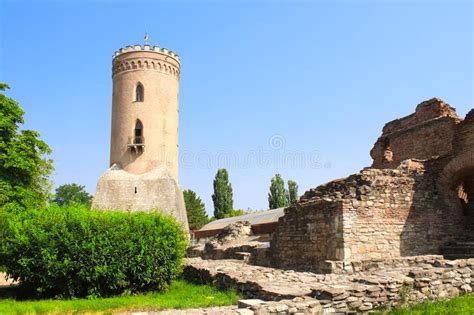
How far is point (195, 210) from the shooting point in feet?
178

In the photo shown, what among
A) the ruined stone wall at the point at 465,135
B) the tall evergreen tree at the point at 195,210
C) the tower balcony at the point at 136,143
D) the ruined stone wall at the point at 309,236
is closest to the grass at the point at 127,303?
the ruined stone wall at the point at 309,236

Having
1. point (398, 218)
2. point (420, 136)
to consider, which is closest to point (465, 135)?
point (420, 136)

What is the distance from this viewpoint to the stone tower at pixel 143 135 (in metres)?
29.2

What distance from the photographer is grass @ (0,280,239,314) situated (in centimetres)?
775

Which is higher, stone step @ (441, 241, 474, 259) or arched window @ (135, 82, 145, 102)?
arched window @ (135, 82, 145, 102)

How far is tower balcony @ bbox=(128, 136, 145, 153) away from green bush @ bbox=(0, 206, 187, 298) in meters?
20.3

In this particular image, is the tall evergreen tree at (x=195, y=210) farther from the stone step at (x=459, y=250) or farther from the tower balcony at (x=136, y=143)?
the stone step at (x=459, y=250)

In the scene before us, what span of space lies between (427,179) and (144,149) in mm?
21780

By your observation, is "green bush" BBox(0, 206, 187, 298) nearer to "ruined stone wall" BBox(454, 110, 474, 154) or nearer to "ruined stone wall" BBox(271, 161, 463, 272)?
"ruined stone wall" BBox(271, 161, 463, 272)

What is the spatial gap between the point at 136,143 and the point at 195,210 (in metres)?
25.1

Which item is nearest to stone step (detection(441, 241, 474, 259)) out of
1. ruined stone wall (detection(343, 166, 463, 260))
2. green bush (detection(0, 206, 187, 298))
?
ruined stone wall (detection(343, 166, 463, 260))

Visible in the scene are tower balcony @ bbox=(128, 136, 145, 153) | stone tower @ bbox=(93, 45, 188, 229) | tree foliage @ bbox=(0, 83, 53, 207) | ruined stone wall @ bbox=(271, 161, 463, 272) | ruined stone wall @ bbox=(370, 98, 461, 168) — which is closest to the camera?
ruined stone wall @ bbox=(271, 161, 463, 272)

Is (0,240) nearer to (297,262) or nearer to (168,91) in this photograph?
(297,262)

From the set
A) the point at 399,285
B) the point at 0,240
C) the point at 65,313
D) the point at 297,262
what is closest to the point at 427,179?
the point at 297,262
